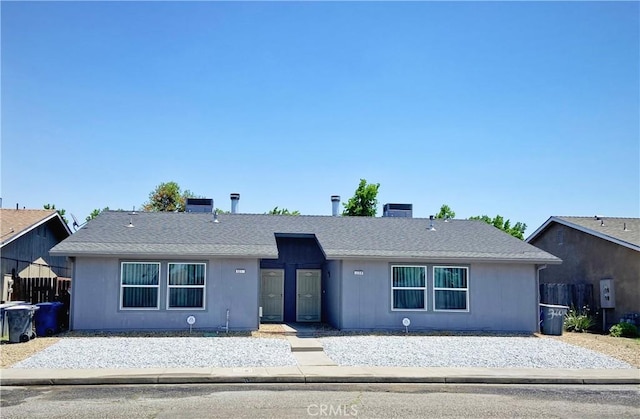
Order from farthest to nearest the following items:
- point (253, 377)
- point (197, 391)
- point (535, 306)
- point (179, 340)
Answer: point (535, 306)
point (179, 340)
point (253, 377)
point (197, 391)

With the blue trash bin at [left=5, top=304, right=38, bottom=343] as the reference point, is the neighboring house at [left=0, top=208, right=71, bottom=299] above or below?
above

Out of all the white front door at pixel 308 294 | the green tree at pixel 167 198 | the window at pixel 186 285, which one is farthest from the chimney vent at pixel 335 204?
the green tree at pixel 167 198

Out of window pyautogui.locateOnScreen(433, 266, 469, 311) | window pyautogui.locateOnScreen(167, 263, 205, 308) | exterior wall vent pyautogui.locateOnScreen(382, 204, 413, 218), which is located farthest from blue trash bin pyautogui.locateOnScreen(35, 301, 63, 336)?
exterior wall vent pyautogui.locateOnScreen(382, 204, 413, 218)

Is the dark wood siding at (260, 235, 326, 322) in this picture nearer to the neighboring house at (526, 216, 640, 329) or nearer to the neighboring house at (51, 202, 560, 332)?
the neighboring house at (51, 202, 560, 332)

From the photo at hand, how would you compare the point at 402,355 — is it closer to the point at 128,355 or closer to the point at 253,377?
the point at 253,377

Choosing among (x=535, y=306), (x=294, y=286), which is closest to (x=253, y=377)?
(x=294, y=286)

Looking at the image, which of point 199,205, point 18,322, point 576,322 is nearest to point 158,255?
point 18,322

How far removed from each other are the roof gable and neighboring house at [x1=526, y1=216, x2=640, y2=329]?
69.5 feet

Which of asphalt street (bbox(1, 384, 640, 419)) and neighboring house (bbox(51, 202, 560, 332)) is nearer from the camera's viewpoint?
asphalt street (bbox(1, 384, 640, 419))

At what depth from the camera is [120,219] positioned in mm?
21875

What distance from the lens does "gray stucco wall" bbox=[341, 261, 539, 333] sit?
62.4 ft

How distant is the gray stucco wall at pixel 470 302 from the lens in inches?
749

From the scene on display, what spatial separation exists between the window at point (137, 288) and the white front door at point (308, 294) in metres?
5.51

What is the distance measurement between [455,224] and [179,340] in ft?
40.5
